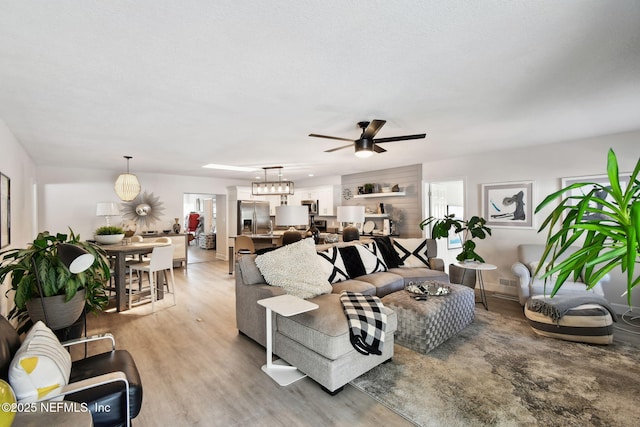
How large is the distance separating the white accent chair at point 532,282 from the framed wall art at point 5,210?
5590 mm

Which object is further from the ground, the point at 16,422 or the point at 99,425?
the point at 16,422

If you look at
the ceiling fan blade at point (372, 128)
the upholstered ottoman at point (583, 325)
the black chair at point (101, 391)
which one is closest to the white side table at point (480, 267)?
the upholstered ottoman at point (583, 325)

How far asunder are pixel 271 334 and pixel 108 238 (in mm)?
3421

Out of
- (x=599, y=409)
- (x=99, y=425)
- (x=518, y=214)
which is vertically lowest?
(x=599, y=409)

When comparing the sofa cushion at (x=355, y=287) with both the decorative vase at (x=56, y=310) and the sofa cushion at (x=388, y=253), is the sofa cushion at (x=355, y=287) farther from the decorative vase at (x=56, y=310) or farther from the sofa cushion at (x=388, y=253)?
the decorative vase at (x=56, y=310)

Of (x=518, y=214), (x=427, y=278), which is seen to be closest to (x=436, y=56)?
(x=427, y=278)

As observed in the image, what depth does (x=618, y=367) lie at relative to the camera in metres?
2.59

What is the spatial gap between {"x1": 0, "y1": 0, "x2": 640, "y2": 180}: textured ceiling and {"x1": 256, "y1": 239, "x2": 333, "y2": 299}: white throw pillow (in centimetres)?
143

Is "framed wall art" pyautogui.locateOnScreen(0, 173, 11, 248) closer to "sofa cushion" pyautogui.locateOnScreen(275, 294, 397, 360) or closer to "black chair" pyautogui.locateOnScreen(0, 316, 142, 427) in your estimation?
"black chair" pyautogui.locateOnScreen(0, 316, 142, 427)

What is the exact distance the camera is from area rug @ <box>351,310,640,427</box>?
2.00 metres

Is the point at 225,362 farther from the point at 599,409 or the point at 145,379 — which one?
the point at 599,409

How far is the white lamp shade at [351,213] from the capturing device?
18.8 ft

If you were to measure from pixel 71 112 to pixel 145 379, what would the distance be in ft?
8.34

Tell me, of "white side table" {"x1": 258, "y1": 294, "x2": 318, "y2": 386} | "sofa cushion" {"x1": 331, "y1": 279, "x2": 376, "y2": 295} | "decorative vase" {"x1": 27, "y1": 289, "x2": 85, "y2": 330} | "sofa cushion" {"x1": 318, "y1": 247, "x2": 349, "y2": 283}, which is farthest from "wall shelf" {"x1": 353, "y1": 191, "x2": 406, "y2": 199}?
"decorative vase" {"x1": 27, "y1": 289, "x2": 85, "y2": 330}
